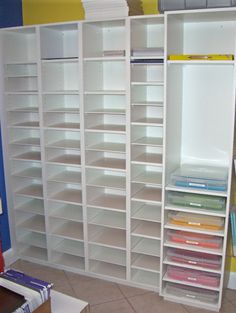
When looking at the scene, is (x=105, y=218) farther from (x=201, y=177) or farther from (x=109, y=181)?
(x=201, y=177)

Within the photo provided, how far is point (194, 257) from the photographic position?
2562mm

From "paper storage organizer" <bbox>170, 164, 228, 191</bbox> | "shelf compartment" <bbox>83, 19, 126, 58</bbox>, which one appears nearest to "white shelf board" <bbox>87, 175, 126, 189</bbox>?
"paper storage organizer" <bbox>170, 164, 228, 191</bbox>

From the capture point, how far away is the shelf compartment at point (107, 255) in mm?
2888

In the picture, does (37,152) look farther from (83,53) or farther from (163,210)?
(163,210)

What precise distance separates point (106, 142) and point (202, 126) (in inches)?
30.9

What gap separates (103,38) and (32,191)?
4.63 ft

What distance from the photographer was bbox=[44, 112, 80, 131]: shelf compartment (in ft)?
9.36

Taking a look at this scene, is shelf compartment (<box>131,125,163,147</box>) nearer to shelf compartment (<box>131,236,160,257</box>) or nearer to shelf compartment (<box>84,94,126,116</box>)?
shelf compartment (<box>84,94,126,116</box>)

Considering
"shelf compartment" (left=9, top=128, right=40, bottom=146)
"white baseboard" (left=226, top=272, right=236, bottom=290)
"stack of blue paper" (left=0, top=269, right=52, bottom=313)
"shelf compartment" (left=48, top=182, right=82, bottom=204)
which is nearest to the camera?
"stack of blue paper" (left=0, top=269, right=52, bottom=313)

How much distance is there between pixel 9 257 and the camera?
126 inches

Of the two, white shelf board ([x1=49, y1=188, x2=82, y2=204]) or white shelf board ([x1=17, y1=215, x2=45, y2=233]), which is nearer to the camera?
white shelf board ([x1=49, y1=188, x2=82, y2=204])

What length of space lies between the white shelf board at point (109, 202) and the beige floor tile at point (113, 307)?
0.68 meters

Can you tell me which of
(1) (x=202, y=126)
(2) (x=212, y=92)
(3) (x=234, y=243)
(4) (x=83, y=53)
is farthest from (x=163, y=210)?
(4) (x=83, y=53)

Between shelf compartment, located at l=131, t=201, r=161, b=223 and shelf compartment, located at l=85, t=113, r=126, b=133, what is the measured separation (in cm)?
57
